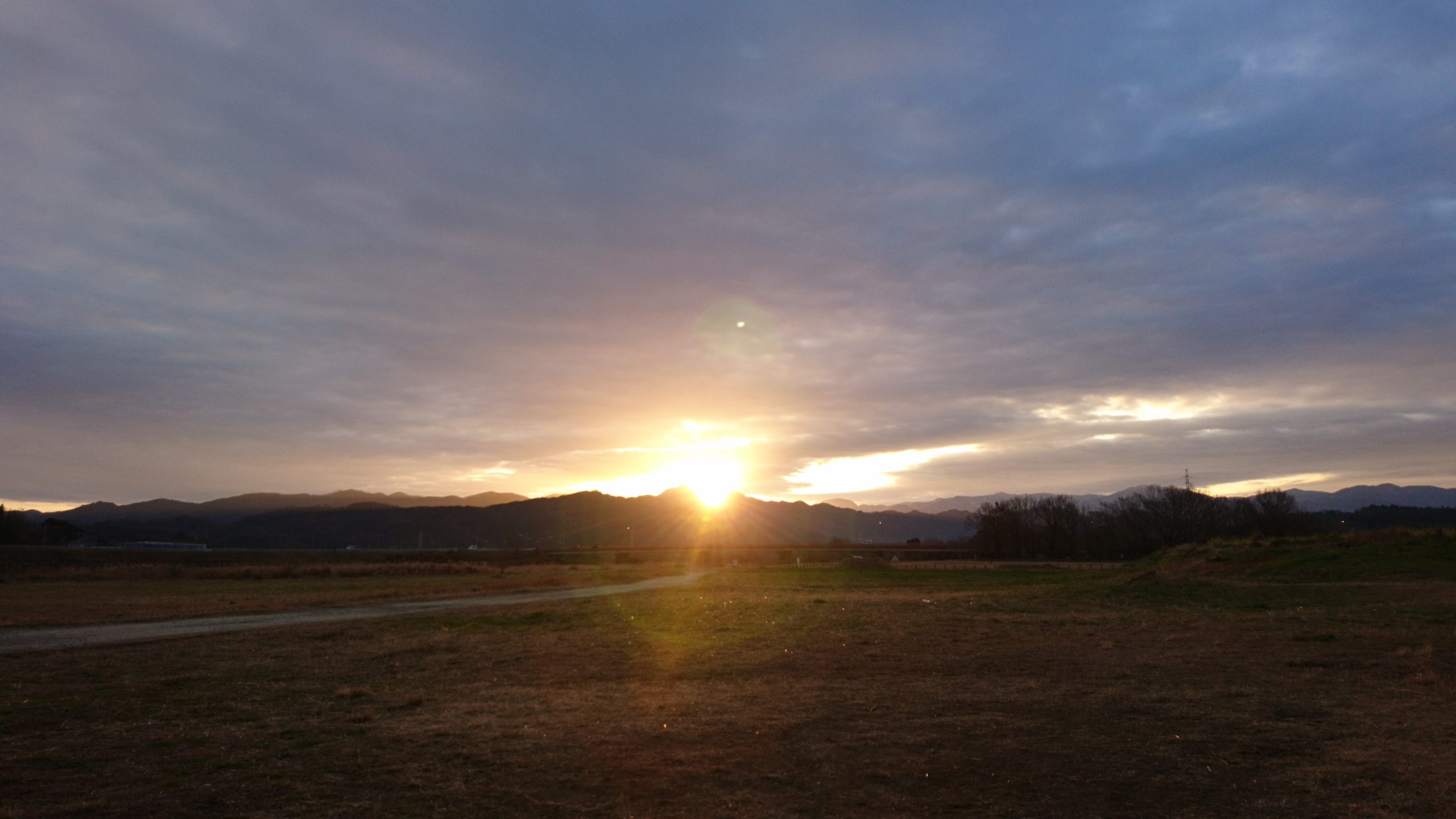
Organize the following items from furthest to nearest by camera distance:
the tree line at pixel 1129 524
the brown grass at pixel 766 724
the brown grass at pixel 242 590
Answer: the tree line at pixel 1129 524 → the brown grass at pixel 242 590 → the brown grass at pixel 766 724

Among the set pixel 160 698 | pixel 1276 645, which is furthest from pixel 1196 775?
pixel 160 698

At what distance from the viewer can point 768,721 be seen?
1048 cm

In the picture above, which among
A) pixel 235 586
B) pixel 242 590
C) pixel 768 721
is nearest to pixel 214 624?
pixel 768 721

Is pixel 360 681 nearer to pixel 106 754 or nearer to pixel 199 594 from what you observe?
pixel 106 754

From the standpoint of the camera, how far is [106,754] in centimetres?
903

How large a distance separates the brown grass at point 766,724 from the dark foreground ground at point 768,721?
52mm

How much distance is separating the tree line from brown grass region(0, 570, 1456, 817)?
92.6m

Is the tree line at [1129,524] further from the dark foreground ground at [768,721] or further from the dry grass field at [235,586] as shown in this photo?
the dark foreground ground at [768,721]

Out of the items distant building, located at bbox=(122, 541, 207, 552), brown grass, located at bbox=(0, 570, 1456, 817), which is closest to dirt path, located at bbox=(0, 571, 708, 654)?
brown grass, located at bbox=(0, 570, 1456, 817)

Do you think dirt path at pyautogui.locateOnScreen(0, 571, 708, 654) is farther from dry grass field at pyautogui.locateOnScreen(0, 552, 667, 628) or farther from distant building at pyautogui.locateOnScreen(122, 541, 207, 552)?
distant building at pyautogui.locateOnScreen(122, 541, 207, 552)

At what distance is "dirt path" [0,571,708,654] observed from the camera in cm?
2081

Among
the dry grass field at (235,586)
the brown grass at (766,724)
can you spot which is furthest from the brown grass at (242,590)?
the brown grass at (766,724)

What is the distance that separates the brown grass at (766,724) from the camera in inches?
287

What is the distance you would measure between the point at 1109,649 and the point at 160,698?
624 inches
